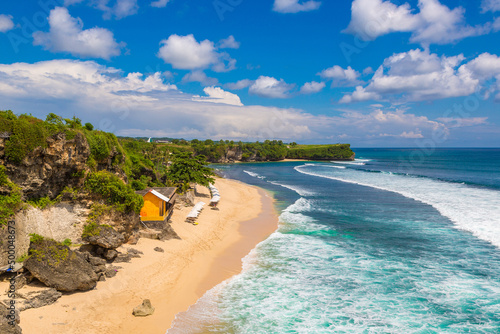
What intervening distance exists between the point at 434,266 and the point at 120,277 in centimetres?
2155

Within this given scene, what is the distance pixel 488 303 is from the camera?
1655 cm

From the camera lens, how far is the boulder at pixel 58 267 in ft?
49.0

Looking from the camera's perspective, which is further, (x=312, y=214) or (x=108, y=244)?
(x=312, y=214)

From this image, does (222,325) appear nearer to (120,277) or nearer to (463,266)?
(120,277)

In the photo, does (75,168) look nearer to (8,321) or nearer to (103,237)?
(103,237)

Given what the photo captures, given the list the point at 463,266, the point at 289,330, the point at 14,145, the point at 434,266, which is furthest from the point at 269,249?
the point at 14,145

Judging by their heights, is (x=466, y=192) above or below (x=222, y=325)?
above

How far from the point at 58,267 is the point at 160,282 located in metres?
5.52

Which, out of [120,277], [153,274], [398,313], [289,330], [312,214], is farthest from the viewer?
[312,214]

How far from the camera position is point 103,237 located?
18.4 meters

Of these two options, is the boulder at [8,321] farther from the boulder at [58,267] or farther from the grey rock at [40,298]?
the boulder at [58,267]

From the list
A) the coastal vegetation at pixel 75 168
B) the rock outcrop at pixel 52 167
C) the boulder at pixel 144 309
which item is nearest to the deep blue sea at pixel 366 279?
the boulder at pixel 144 309

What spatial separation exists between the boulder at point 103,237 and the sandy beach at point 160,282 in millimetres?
1590

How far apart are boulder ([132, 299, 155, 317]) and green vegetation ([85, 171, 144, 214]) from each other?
800 centimetres
